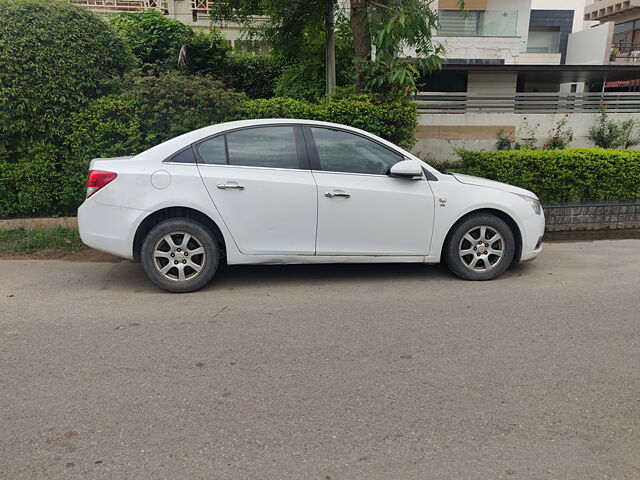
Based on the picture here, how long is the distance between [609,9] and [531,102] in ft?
→ 84.4

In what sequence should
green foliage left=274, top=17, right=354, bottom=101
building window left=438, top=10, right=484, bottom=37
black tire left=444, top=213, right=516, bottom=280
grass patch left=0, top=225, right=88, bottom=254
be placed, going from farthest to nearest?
building window left=438, top=10, right=484, bottom=37 → green foliage left=274, top=17, right=354, bottom=101 → grass patch left=0, top=225, right=88, bottom=254 → black tire left=444, top=213, right=516, bottom=280

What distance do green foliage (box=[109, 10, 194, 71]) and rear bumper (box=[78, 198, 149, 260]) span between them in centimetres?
824

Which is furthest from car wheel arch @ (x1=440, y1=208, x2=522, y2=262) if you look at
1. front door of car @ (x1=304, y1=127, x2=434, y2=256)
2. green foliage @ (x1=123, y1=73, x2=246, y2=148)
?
green foliage @ (x1=123, y1=73, x2=246, y2=148)

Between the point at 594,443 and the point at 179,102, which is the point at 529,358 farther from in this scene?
the point at 179,102

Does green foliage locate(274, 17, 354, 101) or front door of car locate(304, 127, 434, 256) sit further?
green foliage locate(274, 17, 354, 101)

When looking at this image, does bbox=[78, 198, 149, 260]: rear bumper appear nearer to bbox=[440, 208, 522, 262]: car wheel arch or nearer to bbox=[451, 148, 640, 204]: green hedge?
bbox=[440, 208, 522, 262]: car wheel arch

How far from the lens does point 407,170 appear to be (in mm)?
5270

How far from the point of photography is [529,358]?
3.81 m

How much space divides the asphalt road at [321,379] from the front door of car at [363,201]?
0.45 metres

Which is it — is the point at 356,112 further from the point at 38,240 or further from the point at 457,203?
the point at 38,240

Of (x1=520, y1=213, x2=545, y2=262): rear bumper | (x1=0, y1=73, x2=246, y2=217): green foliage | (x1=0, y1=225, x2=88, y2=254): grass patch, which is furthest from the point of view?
(x1=0, y1=73, x2=246, y2=217): green foliage

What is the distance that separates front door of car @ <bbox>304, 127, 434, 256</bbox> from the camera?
5.25 m

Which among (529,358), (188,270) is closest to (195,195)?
(188,270)

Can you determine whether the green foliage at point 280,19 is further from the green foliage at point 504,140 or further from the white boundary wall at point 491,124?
the green foliage at point 504,140
